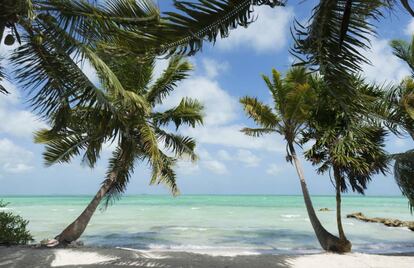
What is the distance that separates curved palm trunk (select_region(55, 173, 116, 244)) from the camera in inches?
446

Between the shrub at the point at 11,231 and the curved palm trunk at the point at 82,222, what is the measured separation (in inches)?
40.3

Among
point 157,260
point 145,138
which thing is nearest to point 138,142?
point 145,138

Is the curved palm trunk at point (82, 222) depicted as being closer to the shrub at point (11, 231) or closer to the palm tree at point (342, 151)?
the shrub at point (11, 231)

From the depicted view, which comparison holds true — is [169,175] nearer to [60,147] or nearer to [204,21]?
[60,147]

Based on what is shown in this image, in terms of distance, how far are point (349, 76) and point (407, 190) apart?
232 cm

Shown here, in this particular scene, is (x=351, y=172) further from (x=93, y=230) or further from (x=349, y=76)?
(x=93, y=230)

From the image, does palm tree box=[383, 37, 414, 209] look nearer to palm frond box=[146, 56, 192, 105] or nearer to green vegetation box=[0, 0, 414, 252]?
green vegetation box=[0, 0, 414, 252]

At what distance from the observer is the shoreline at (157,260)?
27.3 ft

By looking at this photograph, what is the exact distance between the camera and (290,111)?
11.9 meters

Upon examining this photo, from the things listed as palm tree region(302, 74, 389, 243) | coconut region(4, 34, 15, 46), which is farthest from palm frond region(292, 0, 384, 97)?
palm tree region(302, 74, 389, 243)

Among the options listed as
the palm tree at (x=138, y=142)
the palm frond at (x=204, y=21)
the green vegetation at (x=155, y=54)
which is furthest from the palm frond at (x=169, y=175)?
the palm frond at (x=204, y=21)

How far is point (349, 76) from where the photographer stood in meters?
4.31

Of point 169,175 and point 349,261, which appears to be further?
point 169,175

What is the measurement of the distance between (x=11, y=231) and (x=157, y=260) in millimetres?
4930
